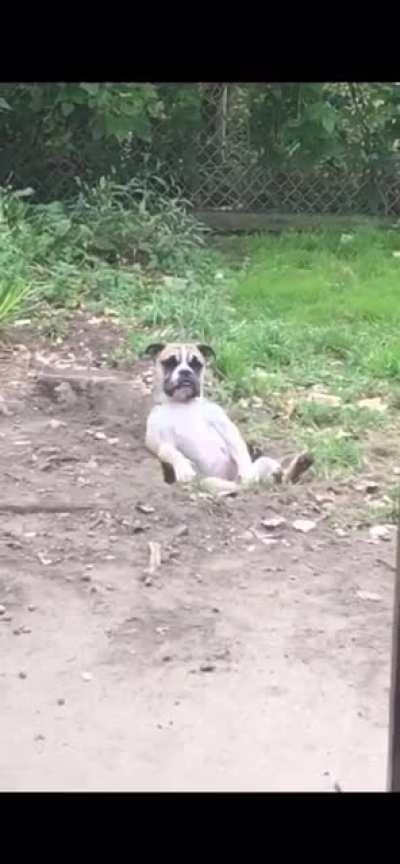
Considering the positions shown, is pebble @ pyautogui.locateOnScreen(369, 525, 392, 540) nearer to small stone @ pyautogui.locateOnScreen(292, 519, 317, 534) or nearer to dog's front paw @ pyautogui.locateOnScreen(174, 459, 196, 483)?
small stone @ pyautogui.locateOnScreen(292, 519, 317, 534)

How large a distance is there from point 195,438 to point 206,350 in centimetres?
37

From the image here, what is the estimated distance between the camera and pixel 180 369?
295 cm

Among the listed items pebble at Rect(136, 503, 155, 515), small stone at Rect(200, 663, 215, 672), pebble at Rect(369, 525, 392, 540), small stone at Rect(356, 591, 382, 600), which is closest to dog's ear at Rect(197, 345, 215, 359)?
pebble at Rect(136, 503, 155, 515)

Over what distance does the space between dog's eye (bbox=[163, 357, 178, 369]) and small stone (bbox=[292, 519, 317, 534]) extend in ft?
1.97

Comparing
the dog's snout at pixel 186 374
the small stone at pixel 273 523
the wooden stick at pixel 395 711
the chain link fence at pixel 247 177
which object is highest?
the wooden stick at pixel 395 711

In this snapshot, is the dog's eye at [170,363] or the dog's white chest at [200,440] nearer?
the dog's white chest at [200,440]

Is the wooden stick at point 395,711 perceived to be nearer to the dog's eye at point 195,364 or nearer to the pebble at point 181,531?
the pebble at point 181,531

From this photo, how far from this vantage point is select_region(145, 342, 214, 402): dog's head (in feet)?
9.51

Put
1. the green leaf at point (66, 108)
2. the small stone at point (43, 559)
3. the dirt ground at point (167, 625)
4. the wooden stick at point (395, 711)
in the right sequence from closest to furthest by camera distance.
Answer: the wooden stick at point (395, 711) → the dirt ground at point (167, 625) → the small stone at point (43, 559) → the green leaf at point (66, 108)

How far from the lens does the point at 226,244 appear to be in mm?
4098

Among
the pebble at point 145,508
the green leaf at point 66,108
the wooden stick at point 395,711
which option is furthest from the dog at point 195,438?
the wooden stick at point 395,711

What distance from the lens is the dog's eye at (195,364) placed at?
2.95 m
